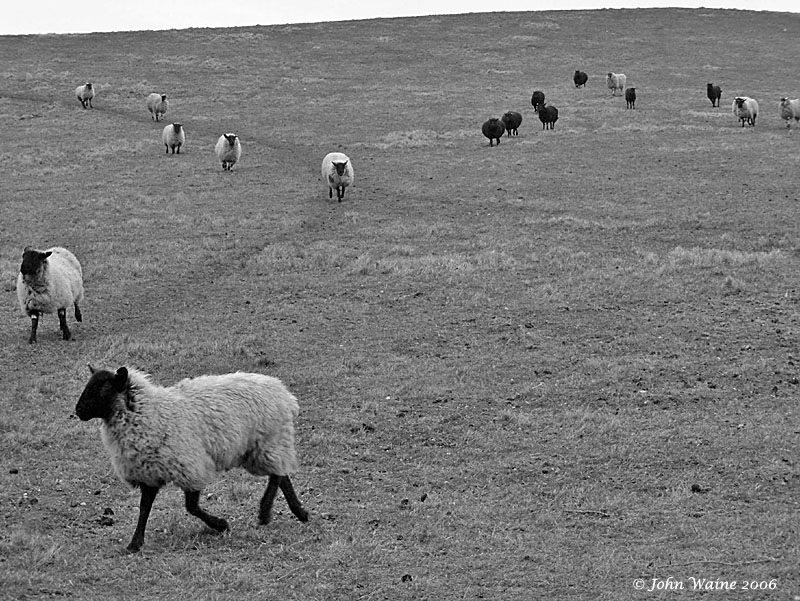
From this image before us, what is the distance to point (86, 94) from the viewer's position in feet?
150

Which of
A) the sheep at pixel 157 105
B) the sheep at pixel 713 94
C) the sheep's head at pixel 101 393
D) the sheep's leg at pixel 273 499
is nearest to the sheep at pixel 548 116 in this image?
the sheep at pixel 713 94

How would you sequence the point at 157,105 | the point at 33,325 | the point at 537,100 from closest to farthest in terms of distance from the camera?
1. the point at 33,325
2. the point at 157,105
3. the point at 537,100

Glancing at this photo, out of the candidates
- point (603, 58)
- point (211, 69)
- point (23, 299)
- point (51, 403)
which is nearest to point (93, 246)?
point (23, 299)

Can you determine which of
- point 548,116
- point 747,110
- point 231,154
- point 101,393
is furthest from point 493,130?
point 101,393

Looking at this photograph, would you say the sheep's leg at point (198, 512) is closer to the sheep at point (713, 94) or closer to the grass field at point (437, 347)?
the grass field at point (437, 347)

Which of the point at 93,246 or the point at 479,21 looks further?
the point at 479,21

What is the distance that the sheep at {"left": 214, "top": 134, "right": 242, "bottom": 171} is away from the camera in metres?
31.2

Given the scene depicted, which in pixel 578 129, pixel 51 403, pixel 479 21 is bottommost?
pixel 51 403

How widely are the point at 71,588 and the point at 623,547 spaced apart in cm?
441

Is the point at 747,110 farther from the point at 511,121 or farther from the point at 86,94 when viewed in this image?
the point at 86,94

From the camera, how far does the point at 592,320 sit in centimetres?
1599

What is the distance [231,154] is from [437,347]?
18167 mm

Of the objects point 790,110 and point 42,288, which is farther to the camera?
point 790,110

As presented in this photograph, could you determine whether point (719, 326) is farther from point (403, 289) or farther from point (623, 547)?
point (623, 547)
